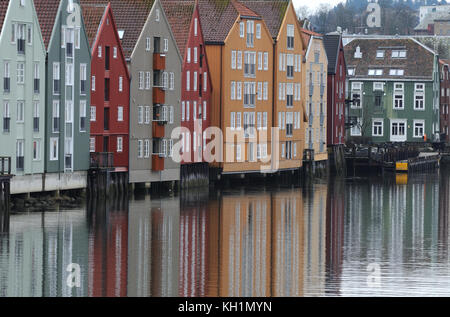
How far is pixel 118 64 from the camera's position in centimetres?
9888

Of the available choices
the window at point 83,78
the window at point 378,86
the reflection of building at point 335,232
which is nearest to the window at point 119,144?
the window at point 83,78

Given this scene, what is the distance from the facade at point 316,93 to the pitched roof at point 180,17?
26083 mm

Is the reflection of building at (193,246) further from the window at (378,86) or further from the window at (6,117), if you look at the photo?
the window at (378,86)

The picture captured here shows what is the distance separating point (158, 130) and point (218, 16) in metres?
16.9

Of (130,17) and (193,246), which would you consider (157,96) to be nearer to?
(130,17)

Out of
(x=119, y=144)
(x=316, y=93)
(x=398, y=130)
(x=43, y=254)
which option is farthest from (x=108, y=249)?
(x=398, y=130)

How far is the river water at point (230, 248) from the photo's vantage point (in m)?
59.7

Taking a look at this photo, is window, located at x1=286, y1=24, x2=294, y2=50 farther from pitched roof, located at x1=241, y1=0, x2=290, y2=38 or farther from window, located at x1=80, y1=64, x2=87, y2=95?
window, located at x1=80, y1=64, x2=87, y2=95

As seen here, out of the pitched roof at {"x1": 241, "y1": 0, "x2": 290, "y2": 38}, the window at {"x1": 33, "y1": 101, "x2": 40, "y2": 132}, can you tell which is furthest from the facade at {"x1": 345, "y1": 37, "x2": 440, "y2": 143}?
the window at {"x1": 33, "y1": 101, "x2": 40, "y2": 132}

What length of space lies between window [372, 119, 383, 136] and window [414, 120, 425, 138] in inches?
172

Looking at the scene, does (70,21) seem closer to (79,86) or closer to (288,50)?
(79,86)

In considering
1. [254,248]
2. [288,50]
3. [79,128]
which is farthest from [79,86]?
[288,50]

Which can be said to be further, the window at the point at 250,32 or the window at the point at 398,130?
the window at the point at 398,130
